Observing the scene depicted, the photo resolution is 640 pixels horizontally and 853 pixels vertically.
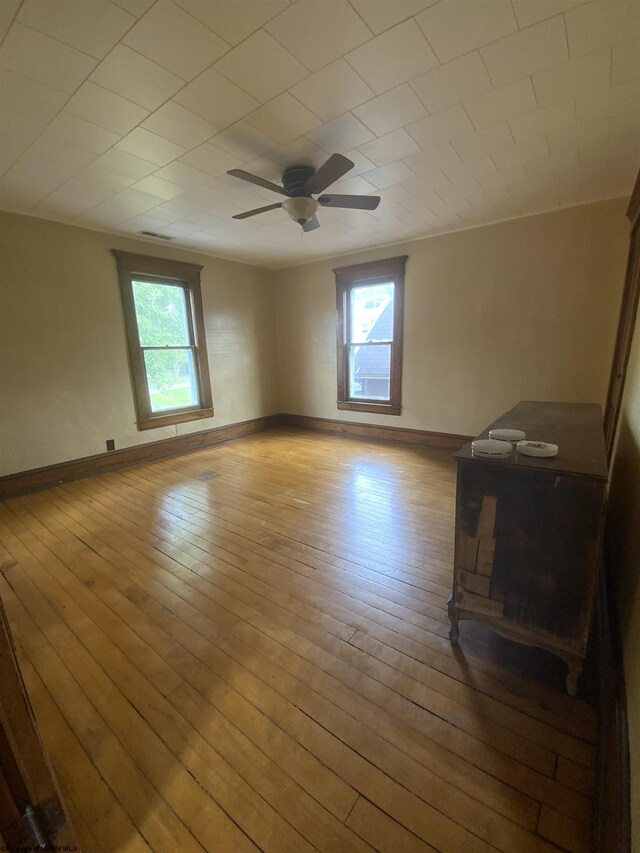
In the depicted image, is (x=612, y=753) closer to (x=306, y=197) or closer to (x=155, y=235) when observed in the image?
(x=306, y=197)

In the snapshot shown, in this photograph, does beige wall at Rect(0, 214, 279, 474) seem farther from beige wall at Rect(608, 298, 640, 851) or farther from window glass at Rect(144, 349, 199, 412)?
beige wall at Rect(608, 298, 640, 851)

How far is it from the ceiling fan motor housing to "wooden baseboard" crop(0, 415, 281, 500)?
338 cm

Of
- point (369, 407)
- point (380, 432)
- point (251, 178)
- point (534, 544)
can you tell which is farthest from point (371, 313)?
point (534, 544)

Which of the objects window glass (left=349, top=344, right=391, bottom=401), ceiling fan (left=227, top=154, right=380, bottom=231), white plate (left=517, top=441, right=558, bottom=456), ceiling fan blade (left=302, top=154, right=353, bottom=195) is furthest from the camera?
window glass (left=349, top=344, right=391, bottom=401)

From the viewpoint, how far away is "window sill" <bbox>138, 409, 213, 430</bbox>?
4289mm

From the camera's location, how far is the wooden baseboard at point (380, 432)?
4441 millimetres

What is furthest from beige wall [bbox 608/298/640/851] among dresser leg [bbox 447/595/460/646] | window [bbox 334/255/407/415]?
window [bbox 334/255/407/415]

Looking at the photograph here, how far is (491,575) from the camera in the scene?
141cm

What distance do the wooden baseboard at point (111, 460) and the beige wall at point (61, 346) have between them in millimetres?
87

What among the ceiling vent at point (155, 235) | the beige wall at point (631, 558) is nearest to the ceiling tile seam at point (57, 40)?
the ceiling vent at point (155, 235)

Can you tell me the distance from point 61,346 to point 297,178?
9.50 feet

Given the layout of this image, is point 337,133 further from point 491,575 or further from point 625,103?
point 491,575

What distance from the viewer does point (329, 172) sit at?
6.81ft

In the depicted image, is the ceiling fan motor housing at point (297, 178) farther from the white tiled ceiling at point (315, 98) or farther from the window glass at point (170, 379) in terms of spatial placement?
the window glass at point (170, 379)
